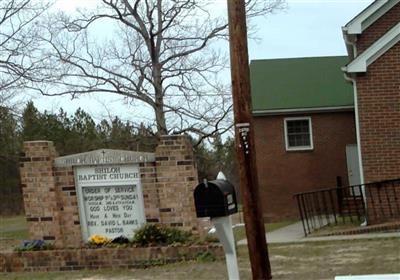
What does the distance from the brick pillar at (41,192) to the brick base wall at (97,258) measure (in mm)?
488

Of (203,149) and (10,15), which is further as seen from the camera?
(203,149)

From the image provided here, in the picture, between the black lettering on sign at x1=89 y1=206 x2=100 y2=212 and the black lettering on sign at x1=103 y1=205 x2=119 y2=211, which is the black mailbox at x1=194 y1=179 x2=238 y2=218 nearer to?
the black lettering on sign at x1=103 y1=205 x2=119 y2=211

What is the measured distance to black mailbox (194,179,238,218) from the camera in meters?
7.33

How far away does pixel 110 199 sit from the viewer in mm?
11477

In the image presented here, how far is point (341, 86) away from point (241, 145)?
1748cm

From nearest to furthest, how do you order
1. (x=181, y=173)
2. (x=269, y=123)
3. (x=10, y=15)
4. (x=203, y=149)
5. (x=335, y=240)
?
(x=181, y=173)
(x=335, y=240)
(x=269, y=123)
(x=10, y=15)
(x=203, y=149)

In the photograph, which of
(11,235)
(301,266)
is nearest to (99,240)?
(301,266)

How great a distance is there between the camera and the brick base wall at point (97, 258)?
1080 cm

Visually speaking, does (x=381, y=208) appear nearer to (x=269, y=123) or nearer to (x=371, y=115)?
(x=371, y=115)

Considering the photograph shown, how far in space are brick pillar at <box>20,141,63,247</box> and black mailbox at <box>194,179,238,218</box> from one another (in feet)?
16.5

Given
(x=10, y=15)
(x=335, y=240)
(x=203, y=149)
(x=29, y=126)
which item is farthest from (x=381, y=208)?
(x=29, y=126)

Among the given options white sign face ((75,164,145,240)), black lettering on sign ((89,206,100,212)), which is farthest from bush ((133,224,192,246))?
black lettering on sign ((89,206,100,212))

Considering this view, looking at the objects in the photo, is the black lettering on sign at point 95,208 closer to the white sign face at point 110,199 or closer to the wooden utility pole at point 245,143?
the white sign face at point 110,199

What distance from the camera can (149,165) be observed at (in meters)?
11.3
